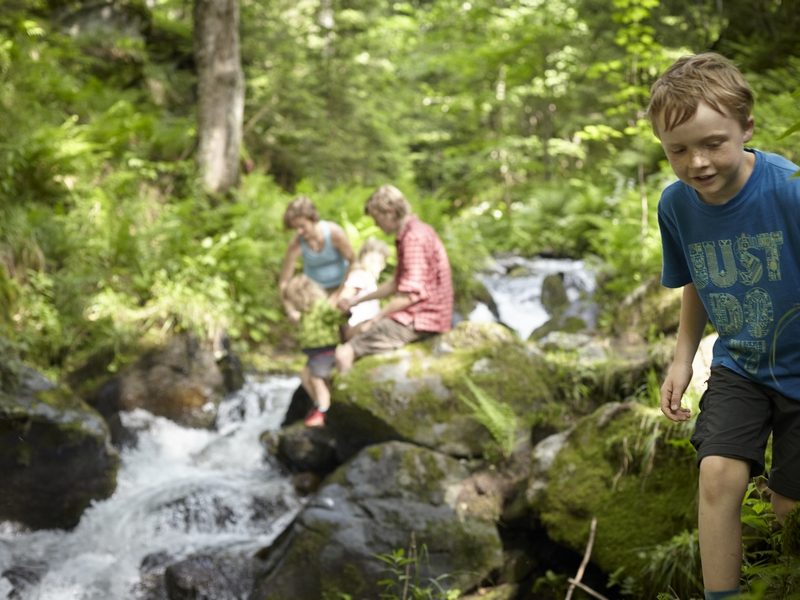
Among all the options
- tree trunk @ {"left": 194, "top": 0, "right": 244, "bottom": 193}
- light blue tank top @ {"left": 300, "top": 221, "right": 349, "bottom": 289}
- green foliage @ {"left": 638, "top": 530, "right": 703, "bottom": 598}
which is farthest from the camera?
tree trunk @ {"left": 194, "top": 0, "right": 244, "bottom": 193}

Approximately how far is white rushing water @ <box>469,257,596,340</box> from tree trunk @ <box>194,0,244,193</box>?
14.3ft

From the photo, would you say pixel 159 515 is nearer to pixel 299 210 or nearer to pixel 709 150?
pixel 299 210

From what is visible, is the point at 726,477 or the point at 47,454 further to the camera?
the point at 47,454

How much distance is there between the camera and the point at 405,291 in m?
5.42

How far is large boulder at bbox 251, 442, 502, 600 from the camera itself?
157 inches

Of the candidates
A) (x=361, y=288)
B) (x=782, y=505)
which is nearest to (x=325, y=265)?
(x=361, y=288)

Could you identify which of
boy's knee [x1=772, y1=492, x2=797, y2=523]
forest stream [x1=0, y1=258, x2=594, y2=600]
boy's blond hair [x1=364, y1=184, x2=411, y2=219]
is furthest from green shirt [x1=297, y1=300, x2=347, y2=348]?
boy's knee [x1=772, y1=492, x2=797, y2=523]

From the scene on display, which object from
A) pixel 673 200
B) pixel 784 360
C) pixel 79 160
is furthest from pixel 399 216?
pixel 79 160

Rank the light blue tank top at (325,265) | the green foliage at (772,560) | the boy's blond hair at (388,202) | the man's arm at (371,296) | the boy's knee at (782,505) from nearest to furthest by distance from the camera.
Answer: the green foliage at (772,560)
the boy's knee at (782,505)
the boy's blond hair at (388,202)
the man's arm at (371,296)
the light blue tank top at (325,265)

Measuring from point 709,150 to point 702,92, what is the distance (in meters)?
0.15

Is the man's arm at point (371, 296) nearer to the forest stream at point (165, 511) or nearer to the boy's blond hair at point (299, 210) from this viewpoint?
the boy's blond hair at point (299, 210)

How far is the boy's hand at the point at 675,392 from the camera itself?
2107 mm

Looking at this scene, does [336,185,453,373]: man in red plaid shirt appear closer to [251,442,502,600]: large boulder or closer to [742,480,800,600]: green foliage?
[251,442,502,600]: large boulder

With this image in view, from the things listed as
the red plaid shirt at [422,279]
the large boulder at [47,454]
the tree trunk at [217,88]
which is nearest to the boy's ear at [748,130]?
the red plaid shirt at [422,279]
